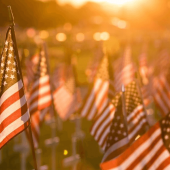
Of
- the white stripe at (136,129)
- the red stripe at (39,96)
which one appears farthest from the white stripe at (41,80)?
the white stripe at (136,129)

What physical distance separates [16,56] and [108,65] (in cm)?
431

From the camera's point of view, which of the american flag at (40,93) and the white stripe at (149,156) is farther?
the american flag at (40,93)

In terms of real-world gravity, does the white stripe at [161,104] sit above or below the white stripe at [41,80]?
below

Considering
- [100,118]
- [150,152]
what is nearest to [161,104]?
[100,118]

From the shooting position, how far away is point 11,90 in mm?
5949

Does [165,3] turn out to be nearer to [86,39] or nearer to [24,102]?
[86,39]

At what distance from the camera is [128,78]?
13.0 m

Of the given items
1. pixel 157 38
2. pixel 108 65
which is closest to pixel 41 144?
pixel 108 65

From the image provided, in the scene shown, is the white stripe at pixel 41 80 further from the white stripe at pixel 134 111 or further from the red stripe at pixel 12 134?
the red stripe at pixel 12 134

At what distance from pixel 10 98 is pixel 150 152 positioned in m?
2.61

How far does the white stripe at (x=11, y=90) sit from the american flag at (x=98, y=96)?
375 cm

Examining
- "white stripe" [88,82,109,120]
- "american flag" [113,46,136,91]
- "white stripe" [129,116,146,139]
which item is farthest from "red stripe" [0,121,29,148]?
"american flag" [113,46,136,91]

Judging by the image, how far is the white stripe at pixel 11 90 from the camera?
591 centimetres

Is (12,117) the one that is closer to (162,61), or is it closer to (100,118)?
(100,118)
